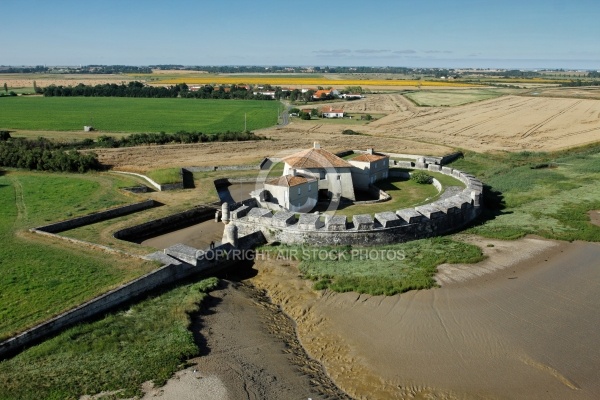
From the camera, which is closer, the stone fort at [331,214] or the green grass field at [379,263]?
the green grass field at [379,263]

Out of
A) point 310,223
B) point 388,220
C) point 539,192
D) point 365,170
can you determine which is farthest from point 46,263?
point 539,192

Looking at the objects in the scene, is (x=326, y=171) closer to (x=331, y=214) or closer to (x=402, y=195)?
(x=331, y=214)

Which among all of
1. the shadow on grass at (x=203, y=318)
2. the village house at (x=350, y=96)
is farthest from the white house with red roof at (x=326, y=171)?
the village house at (x=350, y=96)

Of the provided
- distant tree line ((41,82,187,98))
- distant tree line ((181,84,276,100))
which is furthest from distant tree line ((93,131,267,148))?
distant tree line ((41,82,187,98))

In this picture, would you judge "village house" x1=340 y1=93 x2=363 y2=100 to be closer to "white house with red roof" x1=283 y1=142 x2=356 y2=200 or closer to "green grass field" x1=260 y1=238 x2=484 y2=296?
"white house with red roof" x1=283 y1=142 x2=356 y2=200

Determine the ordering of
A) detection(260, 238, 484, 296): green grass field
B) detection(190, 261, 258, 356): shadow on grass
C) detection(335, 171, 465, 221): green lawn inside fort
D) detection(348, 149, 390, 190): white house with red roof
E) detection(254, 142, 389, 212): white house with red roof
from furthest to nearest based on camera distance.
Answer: detection(348, 149, 390, 190): white house with red roof, detection(335, 171, 465, 221): green lawn inside fort, detection(254, 142, 389, 212): white house with red roof, detection(260, 238, 484, 296): green grass field, detection(190, 261, 258, 356): shadow on grass

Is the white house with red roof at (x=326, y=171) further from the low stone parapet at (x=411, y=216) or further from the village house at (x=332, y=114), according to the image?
the village house at (x=332, y=114)

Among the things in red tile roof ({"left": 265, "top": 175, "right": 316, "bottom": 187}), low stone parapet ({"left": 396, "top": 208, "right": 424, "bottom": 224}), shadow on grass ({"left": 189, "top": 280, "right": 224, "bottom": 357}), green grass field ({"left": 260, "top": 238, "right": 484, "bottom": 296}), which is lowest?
shadow on grass ({"left": 189, "top": 280, "right": 224, "bottom": 357})

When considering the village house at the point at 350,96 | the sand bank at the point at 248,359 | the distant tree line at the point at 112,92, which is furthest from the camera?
the distant tree line at the point at 112,92
